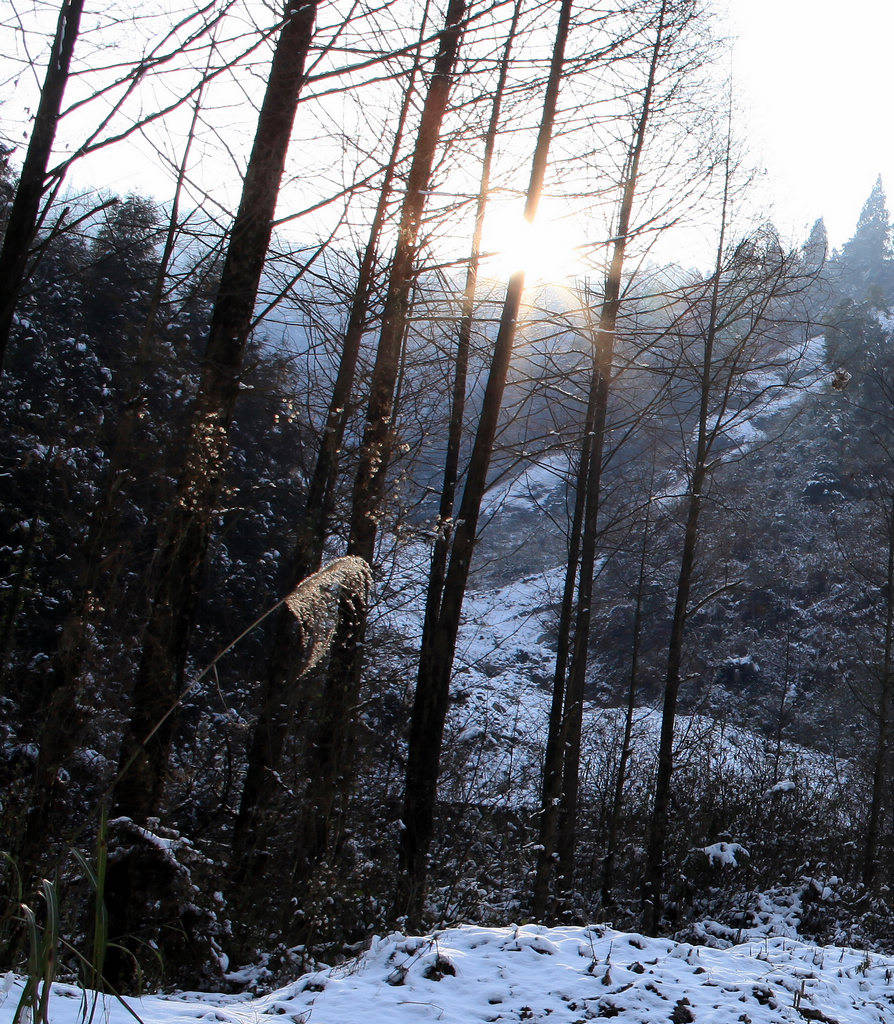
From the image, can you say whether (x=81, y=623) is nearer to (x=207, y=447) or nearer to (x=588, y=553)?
(x=207, y=447)

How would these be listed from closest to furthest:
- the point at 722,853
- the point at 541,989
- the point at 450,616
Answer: the point at 541,989 < the point at 450,616 < the point at 722,853

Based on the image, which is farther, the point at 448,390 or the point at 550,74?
the point at 448,390

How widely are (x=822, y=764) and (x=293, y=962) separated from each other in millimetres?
17701

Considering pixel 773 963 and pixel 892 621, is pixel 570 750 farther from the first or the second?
pixel 892 621

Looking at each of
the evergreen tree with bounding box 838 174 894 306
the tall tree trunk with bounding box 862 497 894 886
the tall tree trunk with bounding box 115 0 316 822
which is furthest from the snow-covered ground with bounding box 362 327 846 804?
the evergreen tree with bounding box 838 174 894 306

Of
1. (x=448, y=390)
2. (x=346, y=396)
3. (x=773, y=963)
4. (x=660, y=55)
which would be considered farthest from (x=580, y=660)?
(x=660, y=55)

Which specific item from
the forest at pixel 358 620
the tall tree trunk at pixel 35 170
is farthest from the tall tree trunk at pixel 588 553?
the tall tree trunk at pixel 35 170

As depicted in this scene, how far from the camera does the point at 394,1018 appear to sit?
2.79 metres

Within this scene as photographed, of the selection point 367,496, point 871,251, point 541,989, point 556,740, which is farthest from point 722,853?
point 871,251

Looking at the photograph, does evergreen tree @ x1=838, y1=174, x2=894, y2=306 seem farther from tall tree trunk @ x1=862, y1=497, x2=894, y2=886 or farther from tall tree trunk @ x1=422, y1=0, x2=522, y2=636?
tall tree trunk @ x1=422, y1=0, x2=522, y2=636

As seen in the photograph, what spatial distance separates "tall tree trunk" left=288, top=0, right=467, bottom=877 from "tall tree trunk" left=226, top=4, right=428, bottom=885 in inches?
9.3

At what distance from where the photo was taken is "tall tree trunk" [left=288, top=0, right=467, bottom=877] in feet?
20.0

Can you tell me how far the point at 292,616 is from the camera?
708 centimetres

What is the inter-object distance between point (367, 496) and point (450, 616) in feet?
4.83
